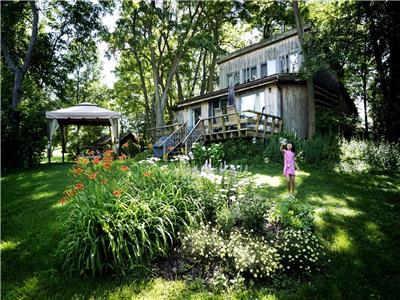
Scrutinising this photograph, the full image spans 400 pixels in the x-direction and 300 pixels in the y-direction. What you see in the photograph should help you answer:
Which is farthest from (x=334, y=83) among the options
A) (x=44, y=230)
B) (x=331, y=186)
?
(x=44, y=230)

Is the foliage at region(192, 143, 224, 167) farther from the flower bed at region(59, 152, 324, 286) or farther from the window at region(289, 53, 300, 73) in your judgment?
the window at region(289, 53, 300, 73)

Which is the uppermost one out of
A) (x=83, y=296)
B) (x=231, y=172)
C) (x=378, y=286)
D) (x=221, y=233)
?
(x=231, y=172)

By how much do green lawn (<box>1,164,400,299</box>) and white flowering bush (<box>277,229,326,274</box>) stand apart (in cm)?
21

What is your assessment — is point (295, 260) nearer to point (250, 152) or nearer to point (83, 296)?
point (83, 296)

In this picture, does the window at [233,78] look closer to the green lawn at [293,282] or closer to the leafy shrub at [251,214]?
the green lawn at [293,282]

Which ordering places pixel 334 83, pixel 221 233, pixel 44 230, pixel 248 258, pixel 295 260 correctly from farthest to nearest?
pixel 334 83, pixel 44 230, pixel 221 233, pixel 295 260, pixel 248 258

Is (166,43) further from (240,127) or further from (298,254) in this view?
(298,254)

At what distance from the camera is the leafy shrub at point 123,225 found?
13.0 ft

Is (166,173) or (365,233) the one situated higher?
(166,173)

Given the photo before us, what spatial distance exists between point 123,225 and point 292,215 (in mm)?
2809

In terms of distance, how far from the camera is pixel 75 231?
428cm

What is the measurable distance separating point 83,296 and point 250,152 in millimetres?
10397

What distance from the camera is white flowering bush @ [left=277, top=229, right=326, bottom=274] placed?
422cm

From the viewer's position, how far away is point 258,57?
20141mm
